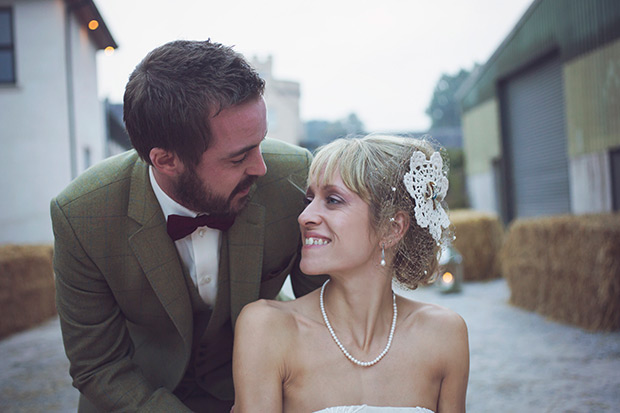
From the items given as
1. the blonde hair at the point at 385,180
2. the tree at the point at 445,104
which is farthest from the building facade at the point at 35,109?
the tree at the point at 445,104

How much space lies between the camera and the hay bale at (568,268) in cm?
576

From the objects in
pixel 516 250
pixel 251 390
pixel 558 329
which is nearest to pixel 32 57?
pixel 516 250

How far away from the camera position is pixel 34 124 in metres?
11.6

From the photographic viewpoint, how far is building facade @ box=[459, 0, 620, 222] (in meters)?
9.66

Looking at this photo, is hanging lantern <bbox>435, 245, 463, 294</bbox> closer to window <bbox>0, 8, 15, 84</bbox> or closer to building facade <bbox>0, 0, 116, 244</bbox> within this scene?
building facade <bbox>0, 0, 116, 244</bbox>

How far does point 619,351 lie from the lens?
205 inches

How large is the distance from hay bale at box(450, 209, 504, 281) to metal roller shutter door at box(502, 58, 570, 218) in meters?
1.73

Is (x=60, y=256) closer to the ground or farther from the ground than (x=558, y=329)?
farther from the ground

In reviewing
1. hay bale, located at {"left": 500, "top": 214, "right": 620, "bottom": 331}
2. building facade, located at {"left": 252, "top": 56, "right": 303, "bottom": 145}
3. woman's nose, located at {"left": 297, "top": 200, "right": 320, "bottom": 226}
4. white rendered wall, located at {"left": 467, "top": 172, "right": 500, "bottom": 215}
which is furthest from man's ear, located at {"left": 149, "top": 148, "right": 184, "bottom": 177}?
building facade, located at {"left": 252, "top": 56, "right": 303, "bottom": 145}

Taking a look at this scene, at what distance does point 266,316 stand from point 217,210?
1.53 feet

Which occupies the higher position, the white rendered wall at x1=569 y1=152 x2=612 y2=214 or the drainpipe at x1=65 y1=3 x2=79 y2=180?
the drainpipe at x1=65 y1=3 x2=79 y2=180

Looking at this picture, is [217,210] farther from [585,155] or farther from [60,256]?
[585,155]

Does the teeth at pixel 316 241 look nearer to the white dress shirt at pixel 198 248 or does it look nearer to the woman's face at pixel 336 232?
the woman's face at pixel 336 232

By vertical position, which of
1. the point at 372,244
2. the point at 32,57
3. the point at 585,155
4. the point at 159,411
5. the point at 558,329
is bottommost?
the point at 558,329
